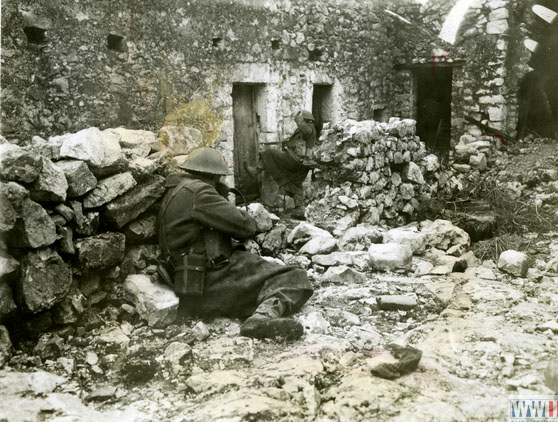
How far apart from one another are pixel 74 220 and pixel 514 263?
3.86 meters

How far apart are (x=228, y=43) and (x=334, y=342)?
5.53 metres

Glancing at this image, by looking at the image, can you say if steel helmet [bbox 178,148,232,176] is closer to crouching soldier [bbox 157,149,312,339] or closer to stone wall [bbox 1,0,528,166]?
crouching soldier [bbox 157,149,312,339]

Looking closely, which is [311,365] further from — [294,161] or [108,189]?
[294,161]

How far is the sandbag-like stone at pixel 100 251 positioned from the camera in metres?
3.74

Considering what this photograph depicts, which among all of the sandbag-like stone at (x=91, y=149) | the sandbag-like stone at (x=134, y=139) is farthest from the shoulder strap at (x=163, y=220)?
the sandbag-like stone at (x=134, y=139)

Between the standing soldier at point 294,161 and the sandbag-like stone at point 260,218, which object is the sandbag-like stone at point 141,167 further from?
the standing soldier at point 294,161

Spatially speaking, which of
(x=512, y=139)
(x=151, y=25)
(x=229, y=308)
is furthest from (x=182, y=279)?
(x=512, y=139)

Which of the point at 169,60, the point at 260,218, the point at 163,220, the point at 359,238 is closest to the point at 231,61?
the point at 169,60

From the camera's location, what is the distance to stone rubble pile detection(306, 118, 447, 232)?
6621 millimetres

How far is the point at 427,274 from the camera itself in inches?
203

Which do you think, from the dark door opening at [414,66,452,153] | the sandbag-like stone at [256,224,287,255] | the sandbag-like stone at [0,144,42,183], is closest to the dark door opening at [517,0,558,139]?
the dark door opening at [414,66,452,153]

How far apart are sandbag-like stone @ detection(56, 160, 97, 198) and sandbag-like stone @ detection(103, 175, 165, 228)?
21cm

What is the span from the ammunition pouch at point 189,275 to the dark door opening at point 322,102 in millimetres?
6787

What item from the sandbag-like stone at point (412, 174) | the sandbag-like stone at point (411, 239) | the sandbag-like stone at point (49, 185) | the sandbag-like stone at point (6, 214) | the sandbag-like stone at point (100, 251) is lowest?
the sandbag-like stone at point (411, 239)
